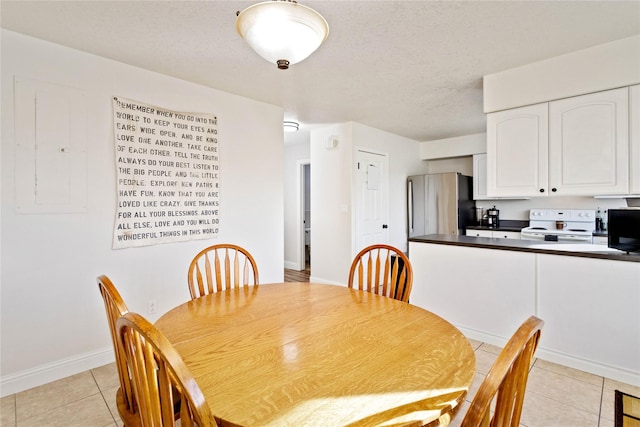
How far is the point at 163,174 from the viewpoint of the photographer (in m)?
2.75

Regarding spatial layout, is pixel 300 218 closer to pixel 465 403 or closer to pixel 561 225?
pixel 561 225

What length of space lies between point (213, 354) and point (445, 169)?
5662 mm

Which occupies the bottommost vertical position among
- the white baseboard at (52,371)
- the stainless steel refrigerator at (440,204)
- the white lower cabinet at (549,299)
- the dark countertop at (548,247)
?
the white baseboard at (52,371)

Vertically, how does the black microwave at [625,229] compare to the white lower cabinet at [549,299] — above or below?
above

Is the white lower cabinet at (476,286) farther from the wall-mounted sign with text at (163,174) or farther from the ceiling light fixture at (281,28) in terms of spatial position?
the ceiling light fixture at (281,28)

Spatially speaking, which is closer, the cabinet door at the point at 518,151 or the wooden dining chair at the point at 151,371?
the wooden dining chair at the point at 151,371

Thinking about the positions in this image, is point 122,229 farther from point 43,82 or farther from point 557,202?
point 557,202

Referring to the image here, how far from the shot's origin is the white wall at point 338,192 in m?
4.37

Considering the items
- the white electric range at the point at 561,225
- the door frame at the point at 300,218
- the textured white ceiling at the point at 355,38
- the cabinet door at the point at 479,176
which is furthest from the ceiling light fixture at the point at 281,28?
the cabinet door at the point at 479,176

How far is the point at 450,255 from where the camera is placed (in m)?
2.91

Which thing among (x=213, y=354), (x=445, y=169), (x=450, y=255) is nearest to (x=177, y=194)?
(x=213, y=354)

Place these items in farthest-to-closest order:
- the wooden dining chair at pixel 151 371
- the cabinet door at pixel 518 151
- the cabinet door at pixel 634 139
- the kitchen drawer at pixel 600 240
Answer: the kitchen drawer at pixel 600 240
the cabinet door at pixel 518 151
the cabinet door at pixel 634 139
the wooden dining chair at pixel 151 371

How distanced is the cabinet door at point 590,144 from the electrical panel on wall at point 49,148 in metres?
3.69

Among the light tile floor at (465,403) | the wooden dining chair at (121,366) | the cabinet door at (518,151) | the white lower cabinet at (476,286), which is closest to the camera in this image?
the wooden dining chair at (121,366)
